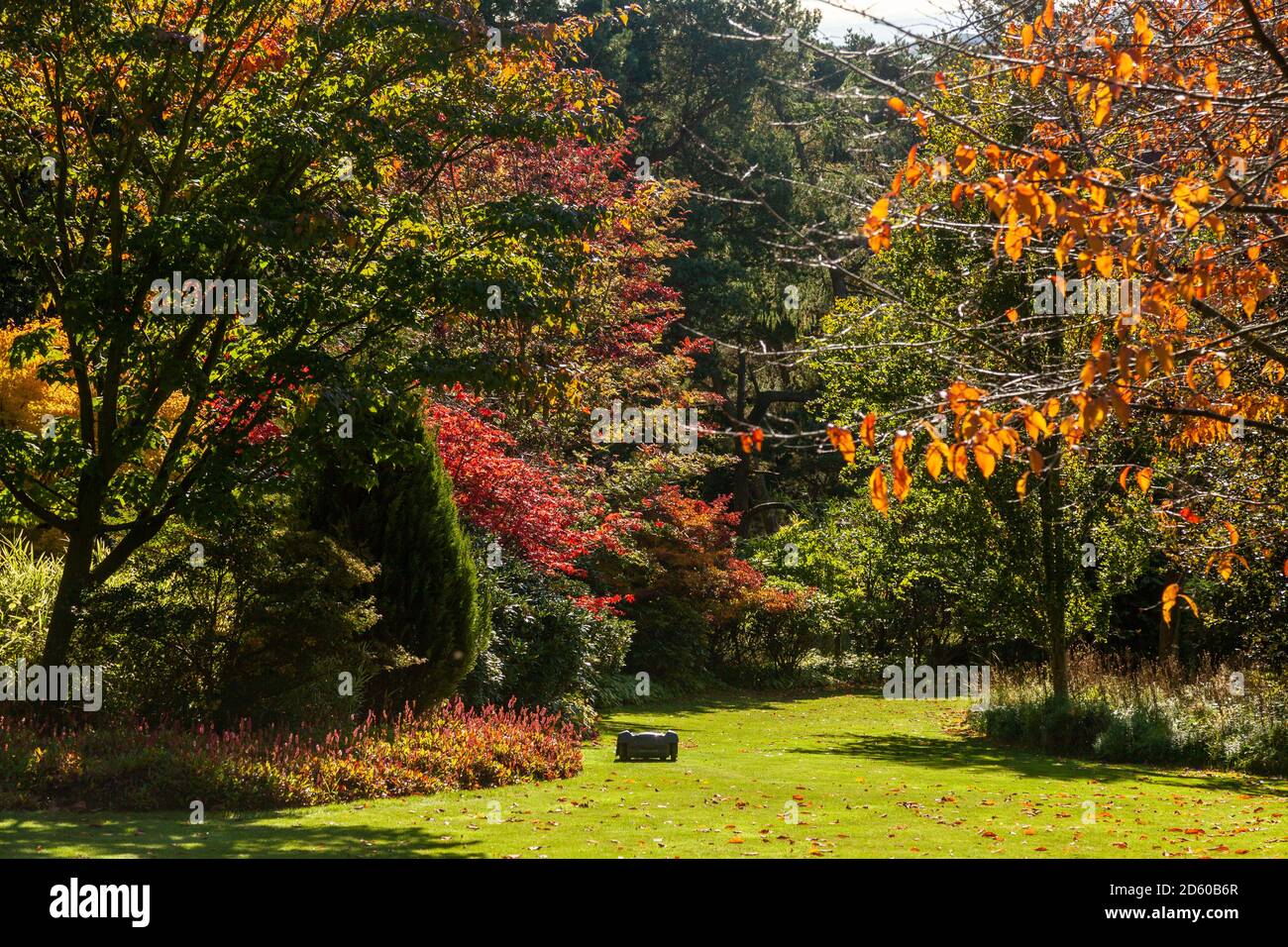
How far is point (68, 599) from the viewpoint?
10758 mm

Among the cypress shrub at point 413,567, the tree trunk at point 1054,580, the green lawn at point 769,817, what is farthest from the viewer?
the tree trunk at point 1054,580

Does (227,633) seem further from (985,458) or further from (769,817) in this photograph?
(985,458)

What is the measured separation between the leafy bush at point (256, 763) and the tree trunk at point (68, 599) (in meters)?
0.64

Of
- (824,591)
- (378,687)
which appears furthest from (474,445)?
(824,591)

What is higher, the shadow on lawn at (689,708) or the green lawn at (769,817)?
the green lawn at (769,817)

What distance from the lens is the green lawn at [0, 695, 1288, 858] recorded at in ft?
25.2

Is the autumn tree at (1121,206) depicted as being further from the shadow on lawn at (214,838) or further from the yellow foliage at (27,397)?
the yellow foliage at (27,397)

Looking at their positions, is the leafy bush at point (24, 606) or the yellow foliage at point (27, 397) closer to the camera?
the leafy bush at point (24, 606)

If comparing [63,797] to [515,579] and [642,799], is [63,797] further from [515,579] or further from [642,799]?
[515,579]

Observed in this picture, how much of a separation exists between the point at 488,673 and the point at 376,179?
240 inches

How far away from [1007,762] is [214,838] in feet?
33.1

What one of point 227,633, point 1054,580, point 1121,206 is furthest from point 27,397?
point 1121,206

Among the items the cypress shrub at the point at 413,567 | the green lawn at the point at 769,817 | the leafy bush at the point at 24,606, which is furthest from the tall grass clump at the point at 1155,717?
the leafy bush at the point at 24,606

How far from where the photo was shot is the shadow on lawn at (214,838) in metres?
7.14
